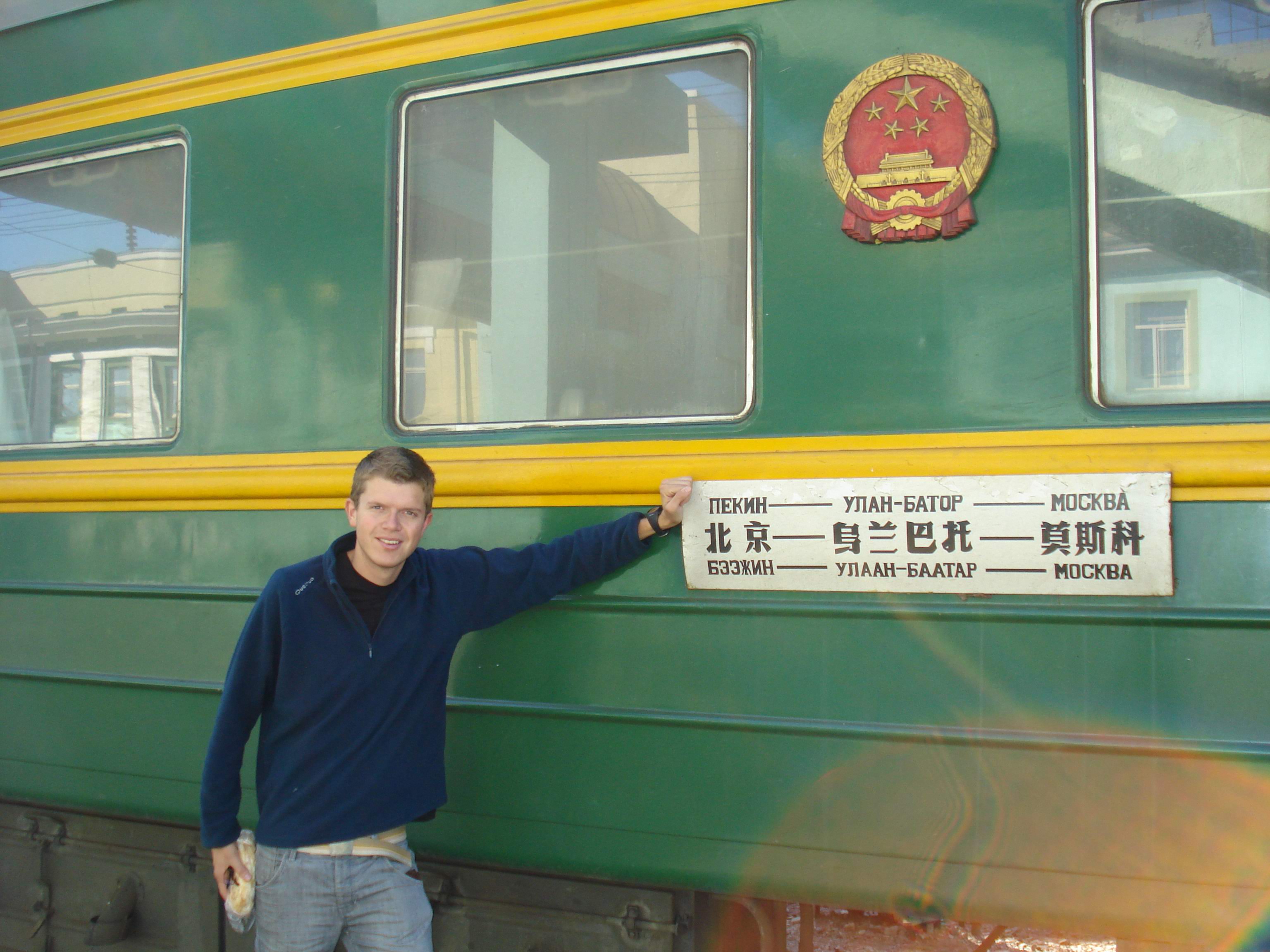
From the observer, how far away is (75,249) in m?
2.89

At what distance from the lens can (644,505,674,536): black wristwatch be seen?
2066 mm

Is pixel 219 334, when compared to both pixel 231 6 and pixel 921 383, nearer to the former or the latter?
pixel 231 6

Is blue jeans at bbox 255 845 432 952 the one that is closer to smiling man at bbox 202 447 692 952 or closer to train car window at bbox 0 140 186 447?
smiling man at bbox 202 447 692 952

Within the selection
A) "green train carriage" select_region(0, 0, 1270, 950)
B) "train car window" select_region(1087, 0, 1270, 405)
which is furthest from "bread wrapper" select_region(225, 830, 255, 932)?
"train car window" select_region(1087, 0, 1270, 405)

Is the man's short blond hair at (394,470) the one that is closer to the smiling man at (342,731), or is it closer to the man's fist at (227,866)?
the smiling man at (342,731)

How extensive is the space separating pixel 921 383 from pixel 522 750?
1.20 metres

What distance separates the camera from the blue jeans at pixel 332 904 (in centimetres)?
192

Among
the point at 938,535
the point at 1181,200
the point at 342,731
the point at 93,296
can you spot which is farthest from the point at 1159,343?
the point at 93,296

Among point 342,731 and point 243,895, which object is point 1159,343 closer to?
point 342,731

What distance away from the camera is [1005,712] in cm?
187

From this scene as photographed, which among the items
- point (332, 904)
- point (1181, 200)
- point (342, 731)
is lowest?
point (332, 904)

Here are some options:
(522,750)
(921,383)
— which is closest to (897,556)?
(921,383)

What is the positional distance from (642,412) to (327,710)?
0.91 metres

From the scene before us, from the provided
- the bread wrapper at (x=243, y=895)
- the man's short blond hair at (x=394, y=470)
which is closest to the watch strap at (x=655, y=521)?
the man's short blond hair at (x=394, y=470)
